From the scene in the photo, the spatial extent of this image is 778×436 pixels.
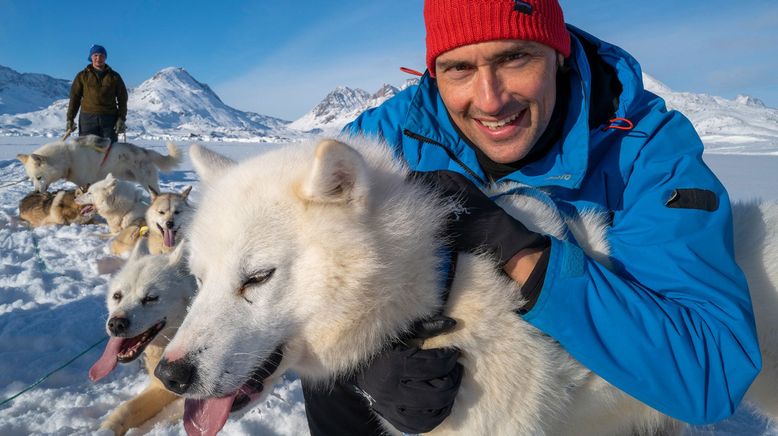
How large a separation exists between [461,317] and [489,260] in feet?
0.64

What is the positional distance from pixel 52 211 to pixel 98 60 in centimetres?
309

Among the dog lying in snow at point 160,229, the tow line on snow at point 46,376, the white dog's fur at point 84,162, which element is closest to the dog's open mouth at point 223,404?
the tow line on snow at point 46,376

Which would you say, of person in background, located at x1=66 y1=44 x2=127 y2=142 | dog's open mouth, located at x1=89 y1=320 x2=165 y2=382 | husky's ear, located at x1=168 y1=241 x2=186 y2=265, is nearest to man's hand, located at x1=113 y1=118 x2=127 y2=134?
person in background, located at x1=66 y1=44 x2=127 y2=142

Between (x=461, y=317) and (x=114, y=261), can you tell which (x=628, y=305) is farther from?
(x=114, y=261)

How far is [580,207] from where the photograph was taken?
169 cm

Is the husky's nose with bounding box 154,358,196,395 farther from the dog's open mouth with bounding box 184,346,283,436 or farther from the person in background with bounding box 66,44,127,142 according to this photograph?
the person in background with bounding box 66,44,127,142

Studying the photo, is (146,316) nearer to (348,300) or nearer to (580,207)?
(348,300)

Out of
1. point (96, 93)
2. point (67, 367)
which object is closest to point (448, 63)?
point (67, 367)

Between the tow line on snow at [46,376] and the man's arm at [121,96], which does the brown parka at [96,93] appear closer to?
the man's arm at [121,96]

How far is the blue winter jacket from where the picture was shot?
47.0 inches

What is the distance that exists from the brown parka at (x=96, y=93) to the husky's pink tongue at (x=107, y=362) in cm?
680

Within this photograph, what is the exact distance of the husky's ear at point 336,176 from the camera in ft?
3.80

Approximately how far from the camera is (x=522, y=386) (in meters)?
1.35

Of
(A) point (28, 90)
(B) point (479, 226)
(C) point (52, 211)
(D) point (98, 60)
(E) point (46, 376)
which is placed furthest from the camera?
(A) point (28, 90)
